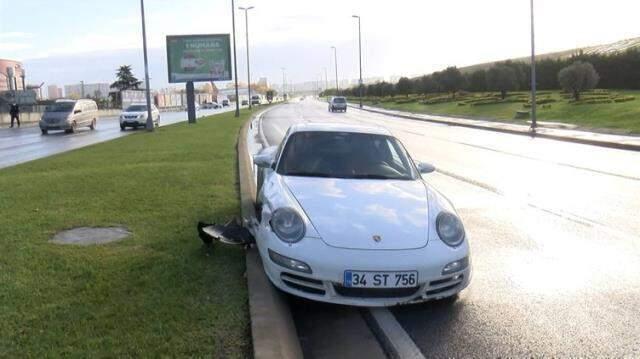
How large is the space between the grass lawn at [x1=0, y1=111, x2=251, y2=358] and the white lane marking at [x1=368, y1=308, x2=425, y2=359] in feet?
3.20

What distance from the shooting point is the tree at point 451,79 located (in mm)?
75938

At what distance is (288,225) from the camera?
5039mm

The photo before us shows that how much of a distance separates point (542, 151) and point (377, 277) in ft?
53.1

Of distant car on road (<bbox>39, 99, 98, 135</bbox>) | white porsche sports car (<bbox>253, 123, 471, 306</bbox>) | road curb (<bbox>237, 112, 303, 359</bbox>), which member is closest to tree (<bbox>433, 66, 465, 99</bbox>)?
distant car on road (<bbox>39, 99, 98, 135</bbox>)

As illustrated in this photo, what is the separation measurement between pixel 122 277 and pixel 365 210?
2.08 meters

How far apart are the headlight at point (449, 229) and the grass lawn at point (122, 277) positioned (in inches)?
63.9

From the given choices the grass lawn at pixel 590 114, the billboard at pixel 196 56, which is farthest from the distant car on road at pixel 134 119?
the grass lawn at pixel 590 114

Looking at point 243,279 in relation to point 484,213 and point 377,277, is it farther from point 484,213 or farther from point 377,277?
point 484,213

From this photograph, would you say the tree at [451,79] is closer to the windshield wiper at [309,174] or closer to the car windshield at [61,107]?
the car windshield at [61,107]

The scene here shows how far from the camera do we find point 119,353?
3.75 metres

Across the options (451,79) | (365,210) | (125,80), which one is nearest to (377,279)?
(365,210)

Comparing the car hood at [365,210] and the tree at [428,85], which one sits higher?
the tree at [428,85]

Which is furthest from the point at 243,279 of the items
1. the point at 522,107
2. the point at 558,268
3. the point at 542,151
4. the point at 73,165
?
the point at 522,107

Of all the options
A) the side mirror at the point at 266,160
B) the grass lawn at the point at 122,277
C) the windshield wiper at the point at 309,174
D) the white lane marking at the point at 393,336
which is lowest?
the white lane marking at the point at 393,336
